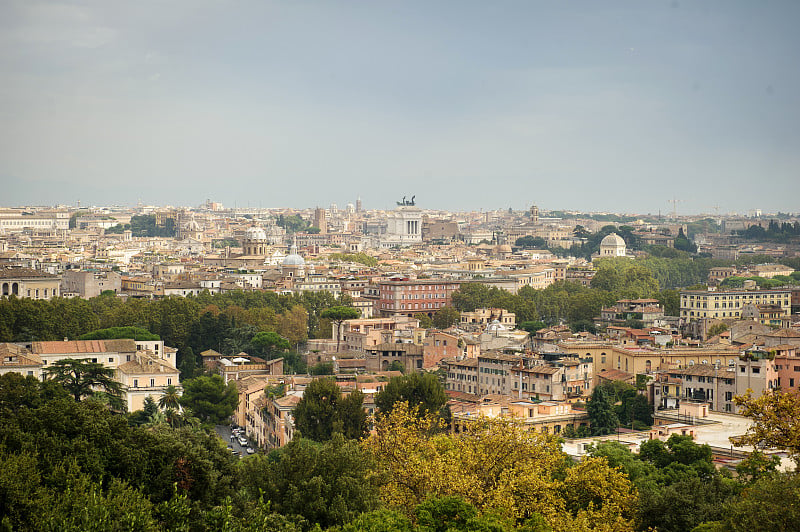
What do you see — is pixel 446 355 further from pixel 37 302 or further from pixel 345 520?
pixel 345 520

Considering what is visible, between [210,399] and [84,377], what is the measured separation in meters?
3.96

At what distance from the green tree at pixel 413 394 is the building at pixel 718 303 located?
21.8 metres

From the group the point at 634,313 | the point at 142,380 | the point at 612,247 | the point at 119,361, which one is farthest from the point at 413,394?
the point at 612,247

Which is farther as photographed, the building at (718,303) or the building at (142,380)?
the building at (718,303)

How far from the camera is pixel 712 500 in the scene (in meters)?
16.2

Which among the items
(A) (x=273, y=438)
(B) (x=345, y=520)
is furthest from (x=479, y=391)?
(B) (x=345, y=520)

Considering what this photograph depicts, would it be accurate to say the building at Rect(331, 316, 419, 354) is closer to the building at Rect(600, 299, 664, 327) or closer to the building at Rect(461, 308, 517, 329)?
the building at Rect(461, 308, 517, 329)

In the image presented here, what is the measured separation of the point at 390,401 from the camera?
25531 millimetres

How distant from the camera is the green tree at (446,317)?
151 ft

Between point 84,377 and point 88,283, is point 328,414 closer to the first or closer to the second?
point 84,377

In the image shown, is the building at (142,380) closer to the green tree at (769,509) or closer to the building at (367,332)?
the building at (367,332)

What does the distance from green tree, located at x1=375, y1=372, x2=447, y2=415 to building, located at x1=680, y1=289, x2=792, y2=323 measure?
21.8 meters

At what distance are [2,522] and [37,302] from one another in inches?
993

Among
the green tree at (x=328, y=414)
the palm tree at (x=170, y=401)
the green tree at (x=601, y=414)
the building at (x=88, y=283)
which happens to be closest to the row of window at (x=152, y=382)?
the palm tree at (x=170, y=401)
